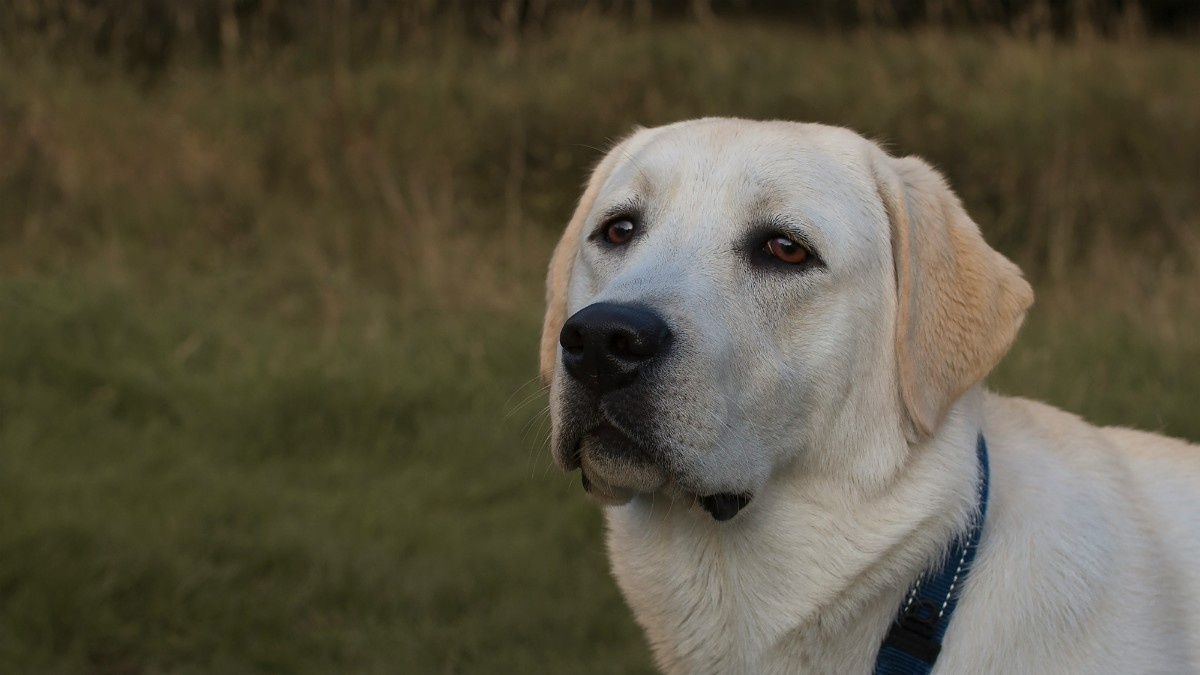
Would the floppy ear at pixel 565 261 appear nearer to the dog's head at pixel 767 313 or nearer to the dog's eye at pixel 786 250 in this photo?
the dog's head at pixel 767 313

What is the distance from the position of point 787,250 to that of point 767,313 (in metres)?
0.16

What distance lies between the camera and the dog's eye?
2.85m

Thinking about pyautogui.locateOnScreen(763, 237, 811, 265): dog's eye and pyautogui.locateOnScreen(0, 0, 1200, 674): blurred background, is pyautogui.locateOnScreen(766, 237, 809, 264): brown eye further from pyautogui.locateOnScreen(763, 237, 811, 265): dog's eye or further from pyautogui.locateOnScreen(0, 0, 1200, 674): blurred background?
pyautogui.locateOnScreen(0, 0, 1200, 674): blurred background

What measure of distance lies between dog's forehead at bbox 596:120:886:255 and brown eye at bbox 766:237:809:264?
0.13ft

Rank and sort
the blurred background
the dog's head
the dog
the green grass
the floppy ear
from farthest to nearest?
the blurred background
the green grass
the floppy ear
the dog
the dog's head

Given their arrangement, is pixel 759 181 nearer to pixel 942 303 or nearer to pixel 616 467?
pixel 942 303

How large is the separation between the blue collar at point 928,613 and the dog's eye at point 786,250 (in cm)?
62

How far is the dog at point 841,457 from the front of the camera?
2.66m

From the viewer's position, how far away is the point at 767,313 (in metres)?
2.80

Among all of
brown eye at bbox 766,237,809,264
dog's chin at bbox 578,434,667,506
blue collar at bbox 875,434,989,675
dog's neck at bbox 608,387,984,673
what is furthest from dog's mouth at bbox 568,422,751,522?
brown eye at bbox 766,237,809,264

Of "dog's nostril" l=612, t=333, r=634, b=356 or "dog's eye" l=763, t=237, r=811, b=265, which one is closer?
"dog's nostril" l=612, t=333, r=634, b=356

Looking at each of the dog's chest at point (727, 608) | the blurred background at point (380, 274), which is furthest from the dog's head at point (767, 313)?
the blurred background at point (380, 274)

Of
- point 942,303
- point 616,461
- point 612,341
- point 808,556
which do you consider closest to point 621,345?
point 612,341

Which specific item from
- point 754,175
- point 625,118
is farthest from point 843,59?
point 754,175
